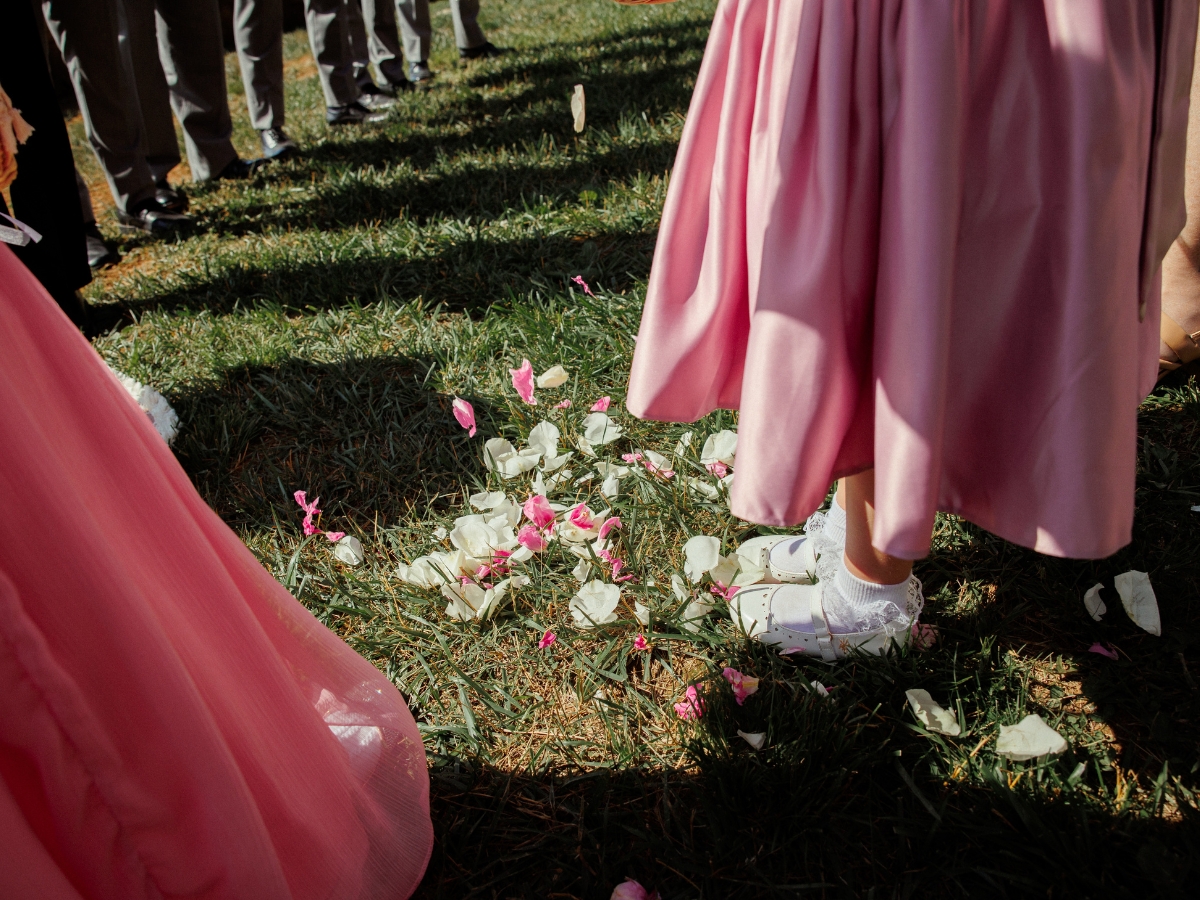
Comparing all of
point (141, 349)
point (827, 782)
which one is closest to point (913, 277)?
point (827, 782)

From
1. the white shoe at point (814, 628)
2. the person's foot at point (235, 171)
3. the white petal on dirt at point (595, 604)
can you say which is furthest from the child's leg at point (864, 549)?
the person's foot at point (235, 171)

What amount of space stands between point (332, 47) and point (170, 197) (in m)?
1.57

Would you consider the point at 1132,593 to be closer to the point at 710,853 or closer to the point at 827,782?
the point at 827,782

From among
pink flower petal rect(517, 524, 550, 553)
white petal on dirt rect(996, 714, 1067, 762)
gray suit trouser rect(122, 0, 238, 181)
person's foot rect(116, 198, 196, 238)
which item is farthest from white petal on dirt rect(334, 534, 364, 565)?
gray suit trouser rect(122, 0, 238, 181)

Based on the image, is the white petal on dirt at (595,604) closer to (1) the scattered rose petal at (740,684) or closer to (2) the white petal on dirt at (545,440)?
(1) the scattered rose petal at (740,684)

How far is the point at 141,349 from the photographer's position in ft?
8.64

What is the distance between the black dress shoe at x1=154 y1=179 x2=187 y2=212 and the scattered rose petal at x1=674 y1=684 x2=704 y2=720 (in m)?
3.42

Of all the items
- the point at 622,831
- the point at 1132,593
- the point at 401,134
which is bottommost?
the point at 622,831

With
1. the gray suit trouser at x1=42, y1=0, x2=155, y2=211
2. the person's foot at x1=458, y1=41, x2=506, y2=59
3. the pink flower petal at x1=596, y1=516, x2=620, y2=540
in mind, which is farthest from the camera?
the person's foot at x1=458, y1=41, x2=506, y2=59

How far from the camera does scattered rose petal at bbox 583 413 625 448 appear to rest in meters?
1.89

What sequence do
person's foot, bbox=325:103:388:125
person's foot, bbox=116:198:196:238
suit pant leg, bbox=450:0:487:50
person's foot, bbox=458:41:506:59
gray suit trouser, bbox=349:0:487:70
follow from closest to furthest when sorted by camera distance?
person's foot, bbox=116:198:196:238 → person's foot, bbox=325:103:388:125 → gray suit trouser, bbox=349:0:487:70 → suit pant leg, bbox=450:0:487:50 → person's foot, bbox=458:41:506:59

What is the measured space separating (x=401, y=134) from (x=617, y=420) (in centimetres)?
299

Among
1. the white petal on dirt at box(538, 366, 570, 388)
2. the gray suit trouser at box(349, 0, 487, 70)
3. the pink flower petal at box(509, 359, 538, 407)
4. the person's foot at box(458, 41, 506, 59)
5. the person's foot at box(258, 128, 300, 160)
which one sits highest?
the gray suit trouser at box(349, 0, 487, 70)

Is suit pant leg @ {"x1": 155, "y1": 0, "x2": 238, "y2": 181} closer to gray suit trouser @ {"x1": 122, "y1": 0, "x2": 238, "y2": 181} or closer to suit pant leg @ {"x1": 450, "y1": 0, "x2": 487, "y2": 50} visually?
gray suit trouser @ {"x1": 122, "y1": 0, "x2": 238, "y2": 181}
